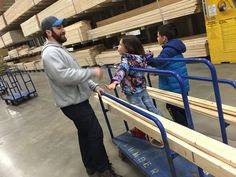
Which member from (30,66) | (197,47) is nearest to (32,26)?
(30,66)

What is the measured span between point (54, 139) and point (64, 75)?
2.37 meters

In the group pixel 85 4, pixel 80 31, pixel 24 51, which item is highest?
pixel 85 4

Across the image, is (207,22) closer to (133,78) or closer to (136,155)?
(133,78)

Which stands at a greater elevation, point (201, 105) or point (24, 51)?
point (24, 51)

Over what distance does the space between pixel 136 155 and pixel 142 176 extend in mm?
254

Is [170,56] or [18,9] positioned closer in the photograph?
[170,56]

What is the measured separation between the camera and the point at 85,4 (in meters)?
7.27

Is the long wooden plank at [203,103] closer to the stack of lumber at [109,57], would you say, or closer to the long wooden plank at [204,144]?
the long wooden plank at [204,144]

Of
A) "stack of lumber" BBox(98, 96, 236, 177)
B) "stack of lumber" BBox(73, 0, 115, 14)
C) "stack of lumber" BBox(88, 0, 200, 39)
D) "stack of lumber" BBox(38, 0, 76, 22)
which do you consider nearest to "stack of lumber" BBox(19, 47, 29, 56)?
"stack of lumber" BBox(38, 0, 76, 22)

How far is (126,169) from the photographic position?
9.11 ft

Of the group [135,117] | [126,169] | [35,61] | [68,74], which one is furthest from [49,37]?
[35,61]

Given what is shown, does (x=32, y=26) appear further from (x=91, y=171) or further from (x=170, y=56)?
(x=170, y=56)

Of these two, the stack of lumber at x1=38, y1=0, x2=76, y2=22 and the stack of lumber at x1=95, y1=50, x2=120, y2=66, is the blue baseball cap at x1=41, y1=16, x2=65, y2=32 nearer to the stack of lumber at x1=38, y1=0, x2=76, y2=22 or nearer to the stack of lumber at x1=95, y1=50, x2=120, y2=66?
the stack of lumber at x1=95, y1=50, x2=120, y2=66

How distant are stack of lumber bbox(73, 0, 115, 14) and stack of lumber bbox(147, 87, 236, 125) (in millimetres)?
4588
